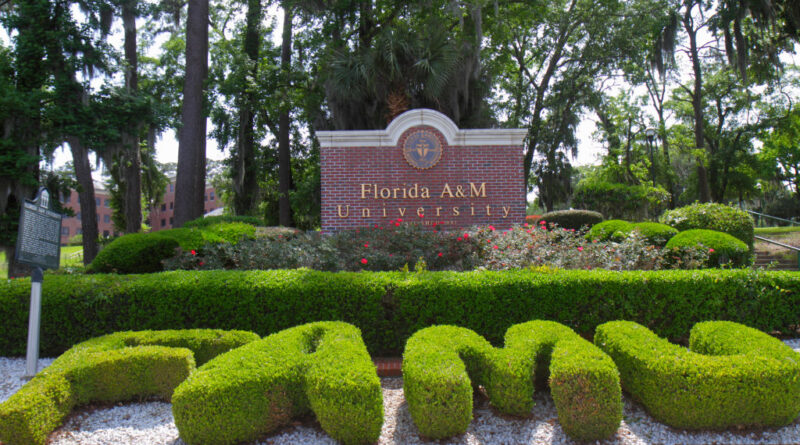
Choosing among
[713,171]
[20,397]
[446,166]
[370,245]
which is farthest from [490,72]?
[713,171]

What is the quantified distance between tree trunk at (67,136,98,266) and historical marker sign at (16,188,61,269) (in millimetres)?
7980

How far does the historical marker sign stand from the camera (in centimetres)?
434

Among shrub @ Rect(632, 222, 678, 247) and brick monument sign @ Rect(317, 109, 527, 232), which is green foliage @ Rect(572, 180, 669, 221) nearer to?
shrub @ Rect(632, 222, 678, 247)

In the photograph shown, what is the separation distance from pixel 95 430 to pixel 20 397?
1.79ft

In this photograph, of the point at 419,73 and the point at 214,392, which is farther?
the point at 419,73

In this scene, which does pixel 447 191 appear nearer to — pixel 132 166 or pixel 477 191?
pixel 477 191

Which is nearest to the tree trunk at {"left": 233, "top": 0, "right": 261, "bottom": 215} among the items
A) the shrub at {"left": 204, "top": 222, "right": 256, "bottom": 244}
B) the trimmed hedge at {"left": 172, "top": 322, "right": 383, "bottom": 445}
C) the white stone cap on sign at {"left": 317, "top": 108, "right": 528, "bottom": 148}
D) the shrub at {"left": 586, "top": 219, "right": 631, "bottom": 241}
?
the white stone cap on sign at {"left": 317, "top": 108, "right": 528, "bottom": 148}

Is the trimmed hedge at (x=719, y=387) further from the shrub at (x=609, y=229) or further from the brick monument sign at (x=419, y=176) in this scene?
the brick monument sign at (x=419, y=176)

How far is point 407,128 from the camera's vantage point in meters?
9.50

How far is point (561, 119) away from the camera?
19.9 meters

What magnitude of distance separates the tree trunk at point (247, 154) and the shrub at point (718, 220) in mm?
13480

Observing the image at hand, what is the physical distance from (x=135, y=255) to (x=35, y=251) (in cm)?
266

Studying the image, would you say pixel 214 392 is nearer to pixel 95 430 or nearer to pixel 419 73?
pixel 95 430

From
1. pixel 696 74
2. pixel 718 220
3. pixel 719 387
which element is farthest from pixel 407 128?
pixel 696 74
